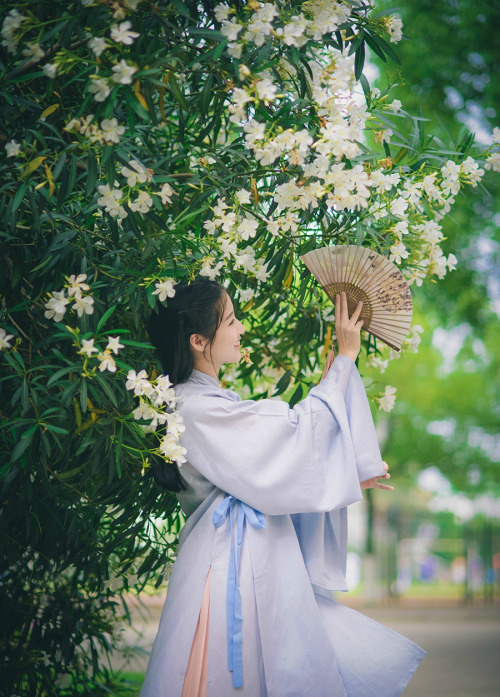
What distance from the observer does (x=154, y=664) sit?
7.45 feet

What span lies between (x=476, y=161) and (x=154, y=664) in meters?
2.07

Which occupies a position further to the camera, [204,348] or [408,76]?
[408,76]

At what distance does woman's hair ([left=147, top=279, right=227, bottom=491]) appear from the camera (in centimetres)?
246

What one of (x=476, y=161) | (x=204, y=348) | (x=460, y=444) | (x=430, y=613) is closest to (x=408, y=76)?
(x=476, y=161)

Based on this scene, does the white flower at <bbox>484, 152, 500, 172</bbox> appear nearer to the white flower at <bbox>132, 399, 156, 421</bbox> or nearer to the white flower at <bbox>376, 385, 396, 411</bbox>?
the white flower at <bbox>376, 385, 396, 411</bbox>

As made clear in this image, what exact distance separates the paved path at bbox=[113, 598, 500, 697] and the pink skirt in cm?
134

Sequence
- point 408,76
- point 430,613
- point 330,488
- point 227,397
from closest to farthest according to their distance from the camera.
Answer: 1. point 330,488
2. point 227,397
3. point 408,76
4. point 430,613

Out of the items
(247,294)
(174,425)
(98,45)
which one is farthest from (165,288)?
(98,45)

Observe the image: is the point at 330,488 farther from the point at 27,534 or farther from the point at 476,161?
the point at 476,161

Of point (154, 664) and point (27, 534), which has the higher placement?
point (27, 534)

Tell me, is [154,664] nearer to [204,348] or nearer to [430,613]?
[204,348]

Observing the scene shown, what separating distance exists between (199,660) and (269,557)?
372 mm

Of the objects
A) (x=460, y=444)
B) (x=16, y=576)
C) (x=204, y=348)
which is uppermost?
(x=460, y=444)

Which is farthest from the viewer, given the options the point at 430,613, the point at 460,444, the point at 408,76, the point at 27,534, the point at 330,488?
the point at 460,444
